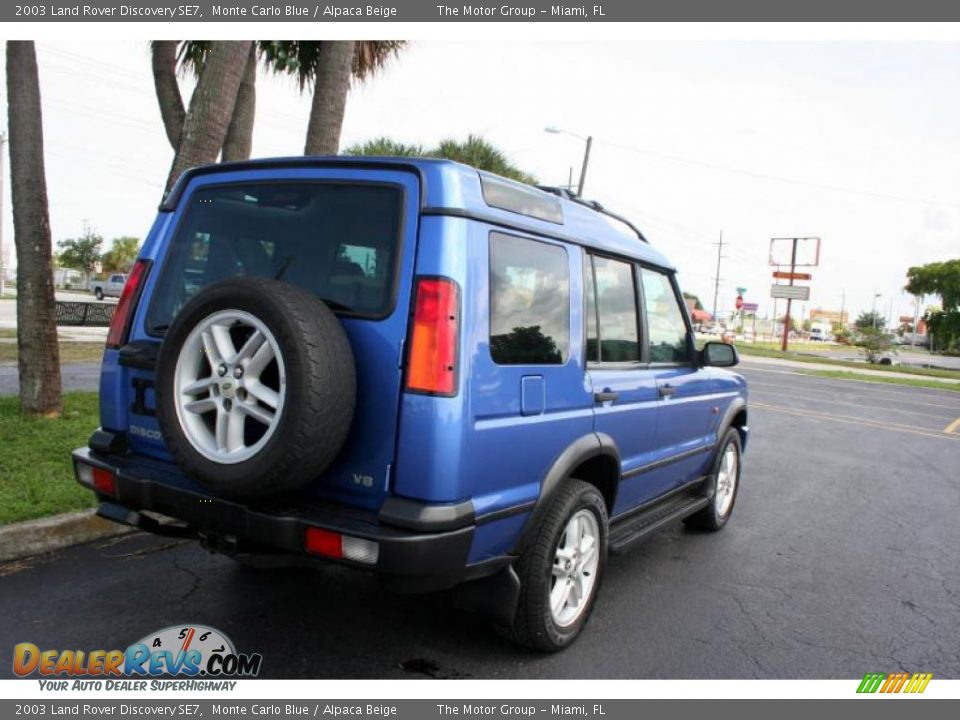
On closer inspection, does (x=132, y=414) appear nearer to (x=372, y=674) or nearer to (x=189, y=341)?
(x=189, y=341)

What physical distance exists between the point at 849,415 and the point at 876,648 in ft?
38.0

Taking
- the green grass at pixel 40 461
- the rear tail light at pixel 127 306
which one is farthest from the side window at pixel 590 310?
the green grass at pixel 40 461

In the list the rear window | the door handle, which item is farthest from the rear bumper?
the door handle

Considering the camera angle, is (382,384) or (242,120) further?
(242,120)

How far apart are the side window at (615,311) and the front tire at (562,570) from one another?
75cm

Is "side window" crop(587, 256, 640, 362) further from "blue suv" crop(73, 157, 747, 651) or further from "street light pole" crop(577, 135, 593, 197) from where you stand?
"street light pole" crop(577, 135, 593, 197)

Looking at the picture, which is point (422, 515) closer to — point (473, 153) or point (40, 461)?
point (40, 461)

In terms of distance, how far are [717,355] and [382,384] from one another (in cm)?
287

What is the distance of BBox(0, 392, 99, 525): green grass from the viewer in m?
4.42

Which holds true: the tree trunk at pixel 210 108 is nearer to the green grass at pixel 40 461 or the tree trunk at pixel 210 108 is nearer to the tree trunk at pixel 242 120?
the green grass at pixel 40 461

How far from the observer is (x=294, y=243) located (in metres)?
3.12

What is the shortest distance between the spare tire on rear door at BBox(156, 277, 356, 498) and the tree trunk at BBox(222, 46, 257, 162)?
718cm

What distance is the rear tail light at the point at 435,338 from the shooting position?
2.68 m

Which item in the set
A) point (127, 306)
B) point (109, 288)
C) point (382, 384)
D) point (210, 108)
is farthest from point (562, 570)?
point (109, 288)
